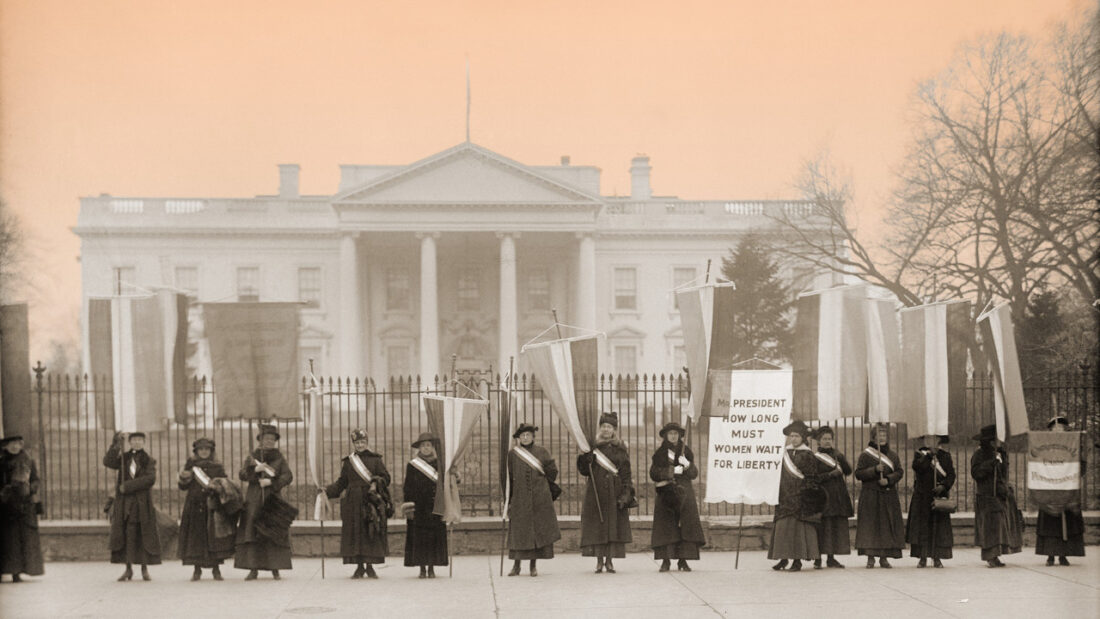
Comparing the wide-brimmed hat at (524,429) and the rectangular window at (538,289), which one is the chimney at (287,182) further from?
the wide-brimmed hat at (524,429)

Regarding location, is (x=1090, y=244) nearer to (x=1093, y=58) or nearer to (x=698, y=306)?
(x=1093, y=58)

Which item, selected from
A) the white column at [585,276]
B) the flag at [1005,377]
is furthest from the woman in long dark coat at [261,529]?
the white column at [585,276]

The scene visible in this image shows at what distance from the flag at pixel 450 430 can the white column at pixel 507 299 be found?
38.4m

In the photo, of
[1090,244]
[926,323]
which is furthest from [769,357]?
[926,323]

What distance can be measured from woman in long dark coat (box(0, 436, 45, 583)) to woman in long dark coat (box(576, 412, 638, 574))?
565 cm

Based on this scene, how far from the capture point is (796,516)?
42.6 feet

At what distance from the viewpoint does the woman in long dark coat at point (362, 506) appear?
12.8 metres

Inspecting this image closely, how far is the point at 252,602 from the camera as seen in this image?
1127cm

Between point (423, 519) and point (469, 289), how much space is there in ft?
142

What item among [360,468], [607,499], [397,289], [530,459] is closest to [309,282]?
[397,289]

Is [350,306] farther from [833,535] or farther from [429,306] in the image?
[833,535]

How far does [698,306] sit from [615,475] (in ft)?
6.95

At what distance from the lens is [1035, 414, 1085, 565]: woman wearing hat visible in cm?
1309

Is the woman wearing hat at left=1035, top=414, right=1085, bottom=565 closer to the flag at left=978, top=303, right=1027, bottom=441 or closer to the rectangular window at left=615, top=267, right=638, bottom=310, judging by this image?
the flag at left=978, top=303, right=1027, bottom=441
